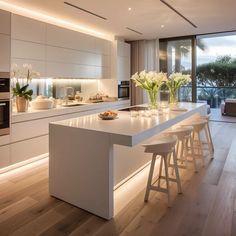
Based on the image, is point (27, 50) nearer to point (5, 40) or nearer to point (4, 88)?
point (5, 40)

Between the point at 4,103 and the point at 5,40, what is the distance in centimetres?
88

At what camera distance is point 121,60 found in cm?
648

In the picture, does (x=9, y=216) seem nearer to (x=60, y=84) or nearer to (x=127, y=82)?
(x=60, y=84)

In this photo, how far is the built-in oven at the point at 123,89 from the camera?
21.2ft

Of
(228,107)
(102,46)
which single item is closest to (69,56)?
(102,46)

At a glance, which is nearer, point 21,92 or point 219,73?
point 21,92

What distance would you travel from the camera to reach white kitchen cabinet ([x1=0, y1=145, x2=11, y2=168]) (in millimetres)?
3431

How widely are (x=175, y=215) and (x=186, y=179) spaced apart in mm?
998

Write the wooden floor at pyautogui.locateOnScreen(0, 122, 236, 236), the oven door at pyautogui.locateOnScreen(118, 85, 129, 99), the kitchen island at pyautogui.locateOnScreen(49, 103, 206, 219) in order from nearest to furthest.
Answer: the wooden floor at pyautogui.locateOnScreen(0, 122, 236, 236)
the kitchen island at pyautogui.locateOnScreen(49, 103, 206, 219)
the oven door at pyautogui.locateOnScreen(118, 85, 129, 99)

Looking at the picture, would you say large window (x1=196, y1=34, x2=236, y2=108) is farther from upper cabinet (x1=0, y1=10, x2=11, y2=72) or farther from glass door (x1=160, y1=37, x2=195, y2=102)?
upper cabinet (x1=0, y1=10, x2=11, y2=72)

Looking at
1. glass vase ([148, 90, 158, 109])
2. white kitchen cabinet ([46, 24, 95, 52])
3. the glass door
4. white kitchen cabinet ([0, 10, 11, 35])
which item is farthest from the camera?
the glass door

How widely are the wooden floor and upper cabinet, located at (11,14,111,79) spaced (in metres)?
1.99

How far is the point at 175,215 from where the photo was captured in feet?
7.85

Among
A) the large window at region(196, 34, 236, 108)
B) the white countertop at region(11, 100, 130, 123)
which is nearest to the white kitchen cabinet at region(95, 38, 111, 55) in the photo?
the white countertop at region(11, 100, 130, 123)
